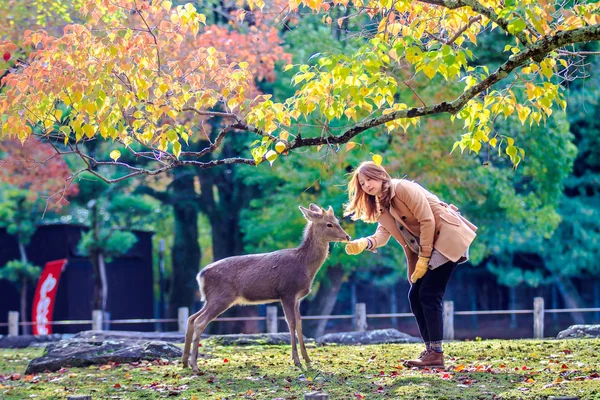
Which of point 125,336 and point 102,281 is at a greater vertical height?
point 102,281

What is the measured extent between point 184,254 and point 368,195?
1681cm

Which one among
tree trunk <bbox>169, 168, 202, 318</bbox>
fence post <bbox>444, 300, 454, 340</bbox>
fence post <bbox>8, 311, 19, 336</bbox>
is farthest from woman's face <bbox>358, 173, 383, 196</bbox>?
tree trunk <bbox>169, 168, 202, 318</bbox>

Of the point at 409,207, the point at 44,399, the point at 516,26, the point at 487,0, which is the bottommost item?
the point at 44,399

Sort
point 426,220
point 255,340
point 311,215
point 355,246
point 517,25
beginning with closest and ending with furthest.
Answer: point 517,25
point 426,220
point 355,246
point 311,215
point 255,340

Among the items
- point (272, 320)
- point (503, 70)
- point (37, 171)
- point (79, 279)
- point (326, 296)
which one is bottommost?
point (272, 320)

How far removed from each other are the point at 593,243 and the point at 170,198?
12.0 meters

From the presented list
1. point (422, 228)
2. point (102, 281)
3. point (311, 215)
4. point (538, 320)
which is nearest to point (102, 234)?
point (102, 281)

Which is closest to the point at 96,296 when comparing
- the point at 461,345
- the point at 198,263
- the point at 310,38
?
the point at 198,263

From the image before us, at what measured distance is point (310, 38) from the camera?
2041 cm

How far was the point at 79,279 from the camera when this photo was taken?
23219 millimetres

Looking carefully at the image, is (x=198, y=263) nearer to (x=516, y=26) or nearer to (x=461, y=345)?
(x=461, y=345)

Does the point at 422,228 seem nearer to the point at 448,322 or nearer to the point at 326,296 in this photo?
the point at 448,322

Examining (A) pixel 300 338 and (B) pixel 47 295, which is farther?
(B) pixel 47 295

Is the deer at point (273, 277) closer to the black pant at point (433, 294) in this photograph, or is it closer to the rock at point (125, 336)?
the black pant at point (433, 294)
